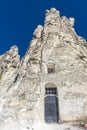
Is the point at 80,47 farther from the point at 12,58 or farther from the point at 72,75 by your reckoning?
the point at 12,58

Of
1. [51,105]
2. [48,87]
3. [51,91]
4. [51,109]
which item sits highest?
[48,87]

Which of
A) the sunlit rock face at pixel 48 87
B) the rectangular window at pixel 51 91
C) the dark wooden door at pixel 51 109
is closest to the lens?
the sunlit rock face at pixel 48 87

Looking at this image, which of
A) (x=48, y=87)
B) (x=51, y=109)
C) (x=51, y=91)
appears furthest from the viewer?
(x=48, y=87)

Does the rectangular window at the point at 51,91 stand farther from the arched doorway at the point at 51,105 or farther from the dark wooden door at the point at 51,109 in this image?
the dark wooden door at the point at 51,109

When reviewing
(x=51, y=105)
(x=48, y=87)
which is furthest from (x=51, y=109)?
(x=48, y=87)

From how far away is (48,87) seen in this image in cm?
2855

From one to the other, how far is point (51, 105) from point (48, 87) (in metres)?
2.30

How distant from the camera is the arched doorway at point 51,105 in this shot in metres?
26.3

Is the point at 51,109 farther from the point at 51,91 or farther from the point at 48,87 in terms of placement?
the point at 48,87

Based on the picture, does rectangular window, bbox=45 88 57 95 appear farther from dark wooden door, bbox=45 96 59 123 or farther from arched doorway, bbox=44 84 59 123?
dark wooden door, bbox=45 96 59 123

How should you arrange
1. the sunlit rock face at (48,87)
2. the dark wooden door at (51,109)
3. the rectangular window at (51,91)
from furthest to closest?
the rectangular window at (51,91) < the dark wooden door at (51,109) < the sunlit rock face at (48,87)

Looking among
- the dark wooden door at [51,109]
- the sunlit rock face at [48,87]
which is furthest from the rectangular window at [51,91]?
the dark wooden door at [51,109]

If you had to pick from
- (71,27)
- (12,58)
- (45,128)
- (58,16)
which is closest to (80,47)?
(71,27)

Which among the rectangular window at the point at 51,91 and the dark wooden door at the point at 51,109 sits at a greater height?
the rectangular window at the point at 51,91
